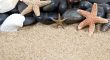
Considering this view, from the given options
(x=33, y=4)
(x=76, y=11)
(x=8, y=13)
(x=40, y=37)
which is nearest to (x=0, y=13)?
(x=8, y=13)

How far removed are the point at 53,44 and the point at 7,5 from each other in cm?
54

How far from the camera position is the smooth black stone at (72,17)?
72.2 inches

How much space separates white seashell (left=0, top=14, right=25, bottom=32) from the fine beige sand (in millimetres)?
43

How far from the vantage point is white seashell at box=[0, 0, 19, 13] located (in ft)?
6.34

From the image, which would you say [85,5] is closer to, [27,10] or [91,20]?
[91,20]

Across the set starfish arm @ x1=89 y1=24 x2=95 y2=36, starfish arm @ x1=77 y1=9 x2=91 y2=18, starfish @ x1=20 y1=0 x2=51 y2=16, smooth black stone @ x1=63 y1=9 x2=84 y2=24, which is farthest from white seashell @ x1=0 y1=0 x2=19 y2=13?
starfish arm @ x1=89 y1=24 x2=95 y2=36

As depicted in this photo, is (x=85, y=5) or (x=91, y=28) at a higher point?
(x=85, y=5)

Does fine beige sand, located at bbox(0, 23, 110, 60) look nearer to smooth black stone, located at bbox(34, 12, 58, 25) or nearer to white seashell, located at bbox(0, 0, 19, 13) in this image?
smooth black stone, located at bbox(34, 12, 58, 25)

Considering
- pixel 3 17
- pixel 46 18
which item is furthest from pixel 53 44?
pixel 3 17

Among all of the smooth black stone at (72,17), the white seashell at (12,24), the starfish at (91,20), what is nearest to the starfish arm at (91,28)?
the starfish at (91,20)

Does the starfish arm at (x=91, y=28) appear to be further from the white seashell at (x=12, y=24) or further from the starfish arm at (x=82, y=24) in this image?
the white seashell at (x=12, y=24)

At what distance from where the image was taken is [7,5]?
1.94 m

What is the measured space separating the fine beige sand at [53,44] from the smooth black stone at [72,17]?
0.14ft

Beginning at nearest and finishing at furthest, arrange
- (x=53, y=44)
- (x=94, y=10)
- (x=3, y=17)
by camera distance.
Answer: (x=53, y=44), (x=94, y=10), (x=3, y=17)
